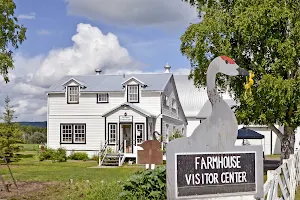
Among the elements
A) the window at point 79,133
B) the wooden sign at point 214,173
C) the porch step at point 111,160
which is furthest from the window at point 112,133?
the wooden sign at point 214,173

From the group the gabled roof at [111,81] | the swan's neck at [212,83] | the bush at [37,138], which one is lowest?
the bush at [37,138]

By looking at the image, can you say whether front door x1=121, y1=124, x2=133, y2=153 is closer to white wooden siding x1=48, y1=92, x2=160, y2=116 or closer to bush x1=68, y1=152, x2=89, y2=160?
white wooden siding x1=48, y1=92, x2=160, y2=116

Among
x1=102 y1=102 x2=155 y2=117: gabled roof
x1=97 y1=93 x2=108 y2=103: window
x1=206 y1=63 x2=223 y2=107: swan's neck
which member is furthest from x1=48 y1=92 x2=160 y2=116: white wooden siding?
x1=206 y1=63 x2=223 y2=107: swan's neck

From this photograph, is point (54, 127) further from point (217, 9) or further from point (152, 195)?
point (152, 195)

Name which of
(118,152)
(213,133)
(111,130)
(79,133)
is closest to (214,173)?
(213,133)

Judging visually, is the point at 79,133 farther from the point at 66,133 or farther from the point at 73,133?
the point at 66,133

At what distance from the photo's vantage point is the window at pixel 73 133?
111ft

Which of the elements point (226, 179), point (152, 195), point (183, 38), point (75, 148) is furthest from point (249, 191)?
point (75, 148)

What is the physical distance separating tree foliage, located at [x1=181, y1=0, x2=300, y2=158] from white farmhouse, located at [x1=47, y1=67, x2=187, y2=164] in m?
12.3

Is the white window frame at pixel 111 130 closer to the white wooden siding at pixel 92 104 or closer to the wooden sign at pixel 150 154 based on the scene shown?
the white wooden siding at pixel 92 104

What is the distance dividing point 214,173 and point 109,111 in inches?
1061

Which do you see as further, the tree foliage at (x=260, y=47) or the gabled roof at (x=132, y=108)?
the gabled roof at (x=132, y=108)

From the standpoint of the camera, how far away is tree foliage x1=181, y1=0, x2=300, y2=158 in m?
18.1

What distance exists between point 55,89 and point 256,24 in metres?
20.2
